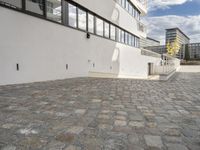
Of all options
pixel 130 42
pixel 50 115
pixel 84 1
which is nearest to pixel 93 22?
pixel 84 1

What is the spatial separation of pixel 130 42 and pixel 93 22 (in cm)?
631

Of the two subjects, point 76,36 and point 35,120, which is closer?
point 35,120

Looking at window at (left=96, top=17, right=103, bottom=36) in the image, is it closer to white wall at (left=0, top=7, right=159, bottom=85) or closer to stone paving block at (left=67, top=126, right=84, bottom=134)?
white wall at (left=0, top=7, right=159, bottom=85)

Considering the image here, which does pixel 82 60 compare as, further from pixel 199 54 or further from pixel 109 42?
pixel 199 54

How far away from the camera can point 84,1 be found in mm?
7695

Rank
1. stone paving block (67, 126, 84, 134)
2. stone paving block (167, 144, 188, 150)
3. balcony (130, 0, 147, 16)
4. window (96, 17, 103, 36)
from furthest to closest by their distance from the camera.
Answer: balcony (130, 0, 147, 16) → window (96, 17, 103, 36) → stone paving block (67, 126, 84, 134) → stone paving block (167, 144, 188, 150)

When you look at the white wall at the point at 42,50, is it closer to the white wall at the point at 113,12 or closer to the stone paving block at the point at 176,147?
the white wall at the point at 113,12

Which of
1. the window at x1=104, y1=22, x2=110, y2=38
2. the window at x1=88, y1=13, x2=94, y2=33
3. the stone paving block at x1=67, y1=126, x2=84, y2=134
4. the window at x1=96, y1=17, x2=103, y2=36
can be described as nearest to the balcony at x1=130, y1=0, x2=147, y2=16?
the window at x1=104, y1=22, x2=110, y2=38

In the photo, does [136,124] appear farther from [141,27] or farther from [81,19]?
[141,27]

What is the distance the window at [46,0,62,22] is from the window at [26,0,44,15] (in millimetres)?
297

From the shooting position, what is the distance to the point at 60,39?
6.36 m

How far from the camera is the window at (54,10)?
5879 mm

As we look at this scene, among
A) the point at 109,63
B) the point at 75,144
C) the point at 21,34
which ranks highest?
the point at 21,34

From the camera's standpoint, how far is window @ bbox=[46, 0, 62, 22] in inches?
231
